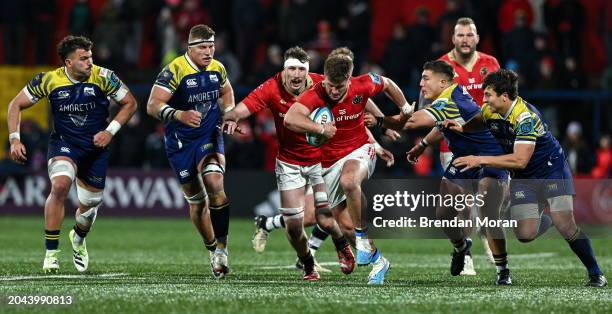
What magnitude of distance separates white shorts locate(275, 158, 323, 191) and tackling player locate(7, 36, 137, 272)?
6.67ft

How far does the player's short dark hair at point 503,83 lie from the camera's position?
11047 millimetres

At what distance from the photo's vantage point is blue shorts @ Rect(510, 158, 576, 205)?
1118 centimetres

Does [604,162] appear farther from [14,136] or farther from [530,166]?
[14,136]

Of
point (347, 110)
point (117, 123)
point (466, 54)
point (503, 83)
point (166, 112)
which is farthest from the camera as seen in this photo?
point (466, 54)

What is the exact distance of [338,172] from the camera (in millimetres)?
12086

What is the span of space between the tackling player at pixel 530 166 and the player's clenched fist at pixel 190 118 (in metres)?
2.59

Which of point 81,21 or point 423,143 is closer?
point 423,143

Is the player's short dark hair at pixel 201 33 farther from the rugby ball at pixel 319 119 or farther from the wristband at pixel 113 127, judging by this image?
the rugby ball at pixel 319 119

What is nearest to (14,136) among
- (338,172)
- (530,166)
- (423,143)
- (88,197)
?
(88,197)

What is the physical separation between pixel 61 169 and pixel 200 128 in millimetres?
1540

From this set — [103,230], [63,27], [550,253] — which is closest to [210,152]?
[550,253]

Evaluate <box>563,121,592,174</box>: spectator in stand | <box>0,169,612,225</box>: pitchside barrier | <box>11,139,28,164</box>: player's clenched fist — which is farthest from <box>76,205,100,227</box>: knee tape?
<box>563,121,592,174</box>: spectator in stand

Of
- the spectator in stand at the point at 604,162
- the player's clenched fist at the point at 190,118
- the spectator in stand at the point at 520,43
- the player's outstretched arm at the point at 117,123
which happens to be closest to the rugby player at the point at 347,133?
the player's clenched fist at the point at 190,118

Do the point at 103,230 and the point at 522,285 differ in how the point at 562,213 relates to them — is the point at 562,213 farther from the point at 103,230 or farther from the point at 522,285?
the point at 103,230
